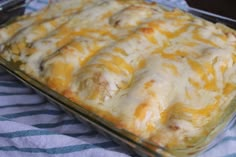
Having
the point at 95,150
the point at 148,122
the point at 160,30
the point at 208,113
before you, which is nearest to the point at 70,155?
the point at 95,150

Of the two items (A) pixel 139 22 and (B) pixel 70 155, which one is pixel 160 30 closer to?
(A) pixel 139 22

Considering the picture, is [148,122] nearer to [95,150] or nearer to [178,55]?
[95,150]

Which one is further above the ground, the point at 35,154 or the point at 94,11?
the point at 94,11

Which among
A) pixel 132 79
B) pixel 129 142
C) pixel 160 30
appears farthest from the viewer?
pixel 160 30

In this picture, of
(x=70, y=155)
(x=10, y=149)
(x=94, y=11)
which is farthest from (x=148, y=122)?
(x=94, y=11)

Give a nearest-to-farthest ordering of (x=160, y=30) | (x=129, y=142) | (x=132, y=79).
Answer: (x=129, y=142), (x=132, y=79), (x=160, y=30)

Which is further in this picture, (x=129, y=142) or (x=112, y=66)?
(x=112, y=66)
